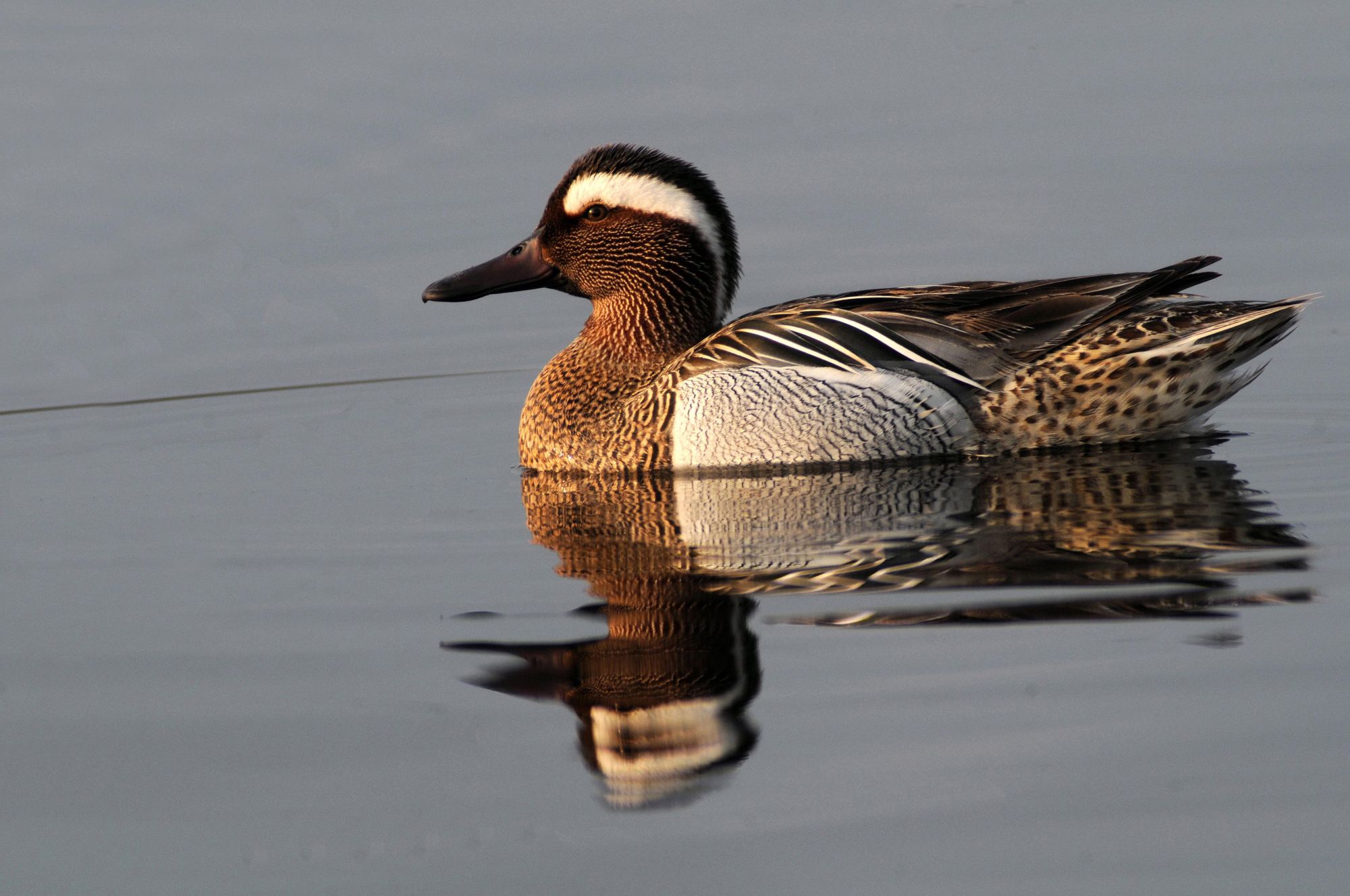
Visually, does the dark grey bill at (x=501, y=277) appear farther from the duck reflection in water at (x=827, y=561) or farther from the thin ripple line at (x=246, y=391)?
the thin ripple line at (x=246, y=391)

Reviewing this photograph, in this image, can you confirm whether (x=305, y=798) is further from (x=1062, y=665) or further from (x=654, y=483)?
(x=654, y=483)

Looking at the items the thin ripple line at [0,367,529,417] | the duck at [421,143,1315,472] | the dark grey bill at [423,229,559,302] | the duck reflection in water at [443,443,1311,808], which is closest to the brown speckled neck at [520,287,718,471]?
the duck at [421,143,1315,472]

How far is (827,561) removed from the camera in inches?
275

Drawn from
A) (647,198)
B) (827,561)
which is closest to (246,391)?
(647,198)

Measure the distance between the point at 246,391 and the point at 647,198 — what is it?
3075 mm

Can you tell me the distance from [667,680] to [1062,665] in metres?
1.20

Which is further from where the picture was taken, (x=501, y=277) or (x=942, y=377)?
(x=501, y=277)

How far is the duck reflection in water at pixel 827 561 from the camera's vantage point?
5.75 m

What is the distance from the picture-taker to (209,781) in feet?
17.5

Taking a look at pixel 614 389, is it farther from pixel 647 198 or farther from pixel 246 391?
pixel 246 391

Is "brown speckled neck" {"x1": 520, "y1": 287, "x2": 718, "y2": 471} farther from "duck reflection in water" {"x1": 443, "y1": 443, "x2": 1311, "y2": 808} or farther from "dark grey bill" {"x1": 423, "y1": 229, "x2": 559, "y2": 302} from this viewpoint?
"dark grey bill" {"x1": 423, "y1": 229, "x2": 559, "y2": 302}

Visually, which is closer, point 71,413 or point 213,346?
point 71,413

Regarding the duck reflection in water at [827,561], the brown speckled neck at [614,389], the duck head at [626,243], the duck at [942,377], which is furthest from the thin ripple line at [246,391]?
the duck reflection in water at [827,561]

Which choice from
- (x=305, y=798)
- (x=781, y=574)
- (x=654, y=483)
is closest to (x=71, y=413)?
(x=654, y=483)
